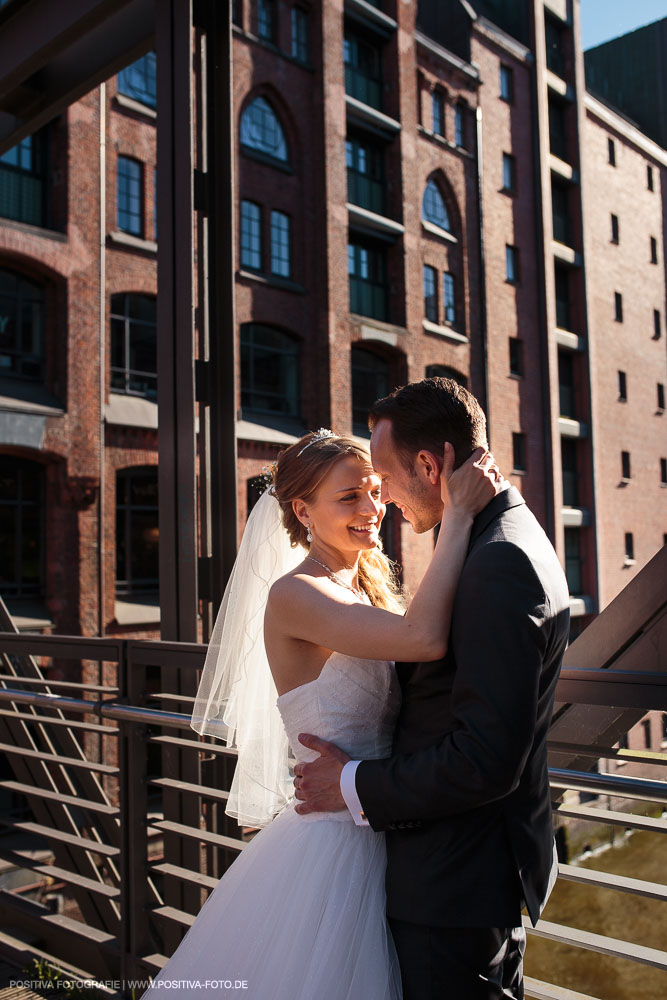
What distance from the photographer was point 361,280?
22.0 metres

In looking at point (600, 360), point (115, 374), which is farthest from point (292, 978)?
point (600, 360)

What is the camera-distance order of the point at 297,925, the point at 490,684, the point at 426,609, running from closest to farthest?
the point at 490,684, the point at 426,609, the point at 297,925

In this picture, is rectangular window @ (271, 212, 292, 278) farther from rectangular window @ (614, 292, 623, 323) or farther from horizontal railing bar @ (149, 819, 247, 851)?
rectangular window @ (614, 292, 623, 323)

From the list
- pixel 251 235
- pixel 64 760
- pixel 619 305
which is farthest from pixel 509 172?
pixel 64 760

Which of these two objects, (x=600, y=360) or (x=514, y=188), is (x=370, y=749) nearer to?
(x=514, y=188)

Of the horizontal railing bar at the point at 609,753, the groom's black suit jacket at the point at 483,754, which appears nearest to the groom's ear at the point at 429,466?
the groom's black suit jacket at the point at 483,754

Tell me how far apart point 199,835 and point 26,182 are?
15149 mm

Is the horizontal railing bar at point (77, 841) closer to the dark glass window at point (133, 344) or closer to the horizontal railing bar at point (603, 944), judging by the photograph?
the horizontal railing bar at point (603, 944)

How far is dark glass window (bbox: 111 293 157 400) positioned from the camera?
16469 millimetres

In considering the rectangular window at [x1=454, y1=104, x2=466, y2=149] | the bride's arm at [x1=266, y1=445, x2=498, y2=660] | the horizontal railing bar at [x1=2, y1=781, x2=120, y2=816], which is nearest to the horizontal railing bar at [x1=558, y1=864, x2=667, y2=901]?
the bride's arm at [x1=266, y1=445, x2=498, y2=660]

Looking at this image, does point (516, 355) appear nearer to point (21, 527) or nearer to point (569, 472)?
point (569, 472)

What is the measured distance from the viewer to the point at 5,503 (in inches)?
589

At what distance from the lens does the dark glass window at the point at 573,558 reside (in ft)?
95.0

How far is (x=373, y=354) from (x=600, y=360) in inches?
543
